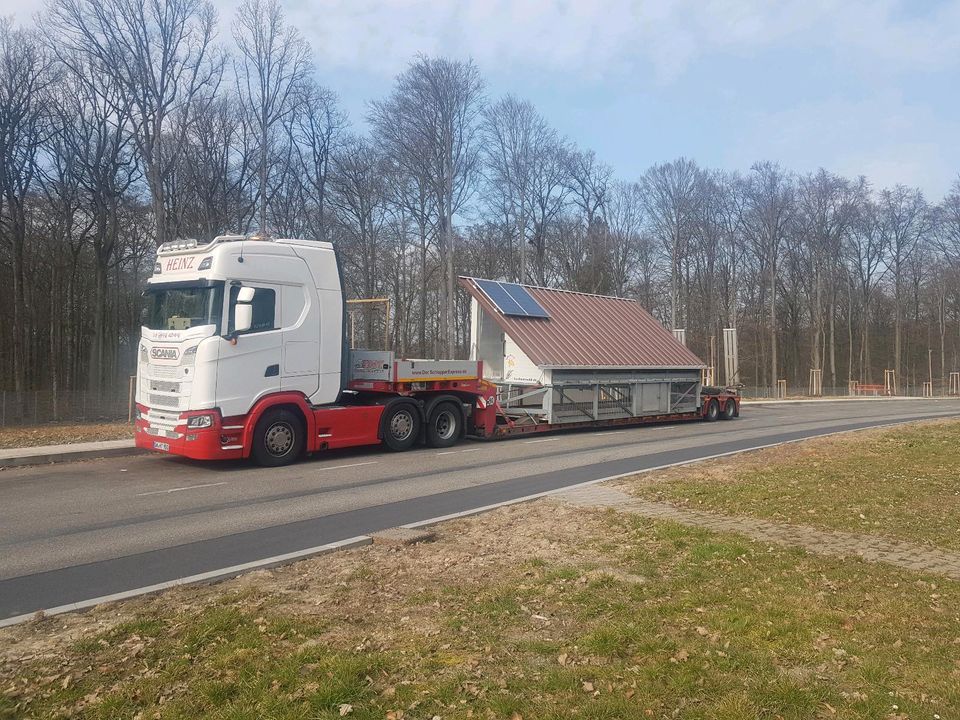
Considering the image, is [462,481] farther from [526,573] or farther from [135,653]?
[135,653]

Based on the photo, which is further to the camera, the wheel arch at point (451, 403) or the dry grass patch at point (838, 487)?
the wheel arch at point (451, 403)

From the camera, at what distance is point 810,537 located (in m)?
7.67

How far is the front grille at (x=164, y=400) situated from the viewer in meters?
12.5

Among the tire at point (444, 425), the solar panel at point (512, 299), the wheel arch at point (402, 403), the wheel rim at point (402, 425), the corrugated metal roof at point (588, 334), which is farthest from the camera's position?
the solar panel at point (512, 299)

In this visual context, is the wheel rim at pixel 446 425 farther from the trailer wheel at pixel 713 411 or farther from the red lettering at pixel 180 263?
the trailer wheel at pixel 713 411

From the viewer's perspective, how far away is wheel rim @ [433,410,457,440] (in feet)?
54.9

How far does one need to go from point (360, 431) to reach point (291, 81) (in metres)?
19.2

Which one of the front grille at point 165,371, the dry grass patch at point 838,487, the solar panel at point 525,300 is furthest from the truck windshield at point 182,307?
the solar panel at point 525,300

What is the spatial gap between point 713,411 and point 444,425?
1269 centimetres

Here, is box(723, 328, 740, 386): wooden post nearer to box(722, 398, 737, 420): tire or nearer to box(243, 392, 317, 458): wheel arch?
box(722, 398, 737, 420): tire

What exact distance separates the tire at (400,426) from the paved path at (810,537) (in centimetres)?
619

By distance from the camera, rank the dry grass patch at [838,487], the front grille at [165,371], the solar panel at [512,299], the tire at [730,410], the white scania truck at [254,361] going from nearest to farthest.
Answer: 1. the dry grass patch at [838,487]
2. the white scania truck at [254,361]
3. the front grille at [165,371]
4. the solar panel at [512,299]
5. the tire at [730,410]

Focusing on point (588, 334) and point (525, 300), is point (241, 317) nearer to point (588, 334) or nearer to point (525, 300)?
point (525, 300)

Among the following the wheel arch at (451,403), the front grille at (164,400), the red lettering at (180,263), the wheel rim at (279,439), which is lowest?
the wheel rim at (279,439)
